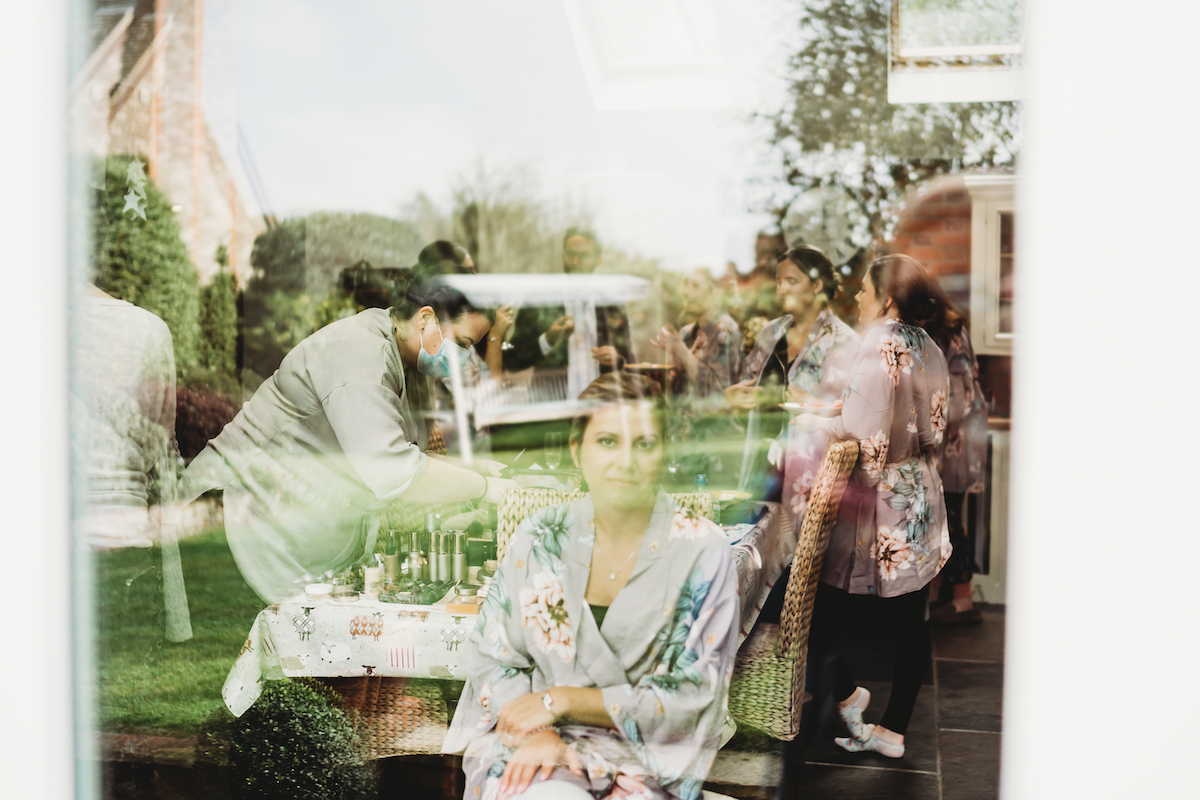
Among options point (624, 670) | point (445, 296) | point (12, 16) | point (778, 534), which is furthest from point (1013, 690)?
point (445, 296)

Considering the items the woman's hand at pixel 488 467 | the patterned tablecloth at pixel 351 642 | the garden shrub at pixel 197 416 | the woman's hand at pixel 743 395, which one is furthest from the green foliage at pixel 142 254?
the woman's hand at pixel 743 395

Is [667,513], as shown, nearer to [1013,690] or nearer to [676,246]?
[1013,690]

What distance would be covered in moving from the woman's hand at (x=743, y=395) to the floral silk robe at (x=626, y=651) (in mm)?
1977

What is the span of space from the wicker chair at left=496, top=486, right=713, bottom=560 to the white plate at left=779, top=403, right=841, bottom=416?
3.58 feet

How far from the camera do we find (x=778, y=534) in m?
2.57

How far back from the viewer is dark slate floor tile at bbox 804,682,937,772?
2662 mm

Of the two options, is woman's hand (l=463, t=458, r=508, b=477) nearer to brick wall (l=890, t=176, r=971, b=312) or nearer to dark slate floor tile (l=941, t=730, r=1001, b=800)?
dark slate floor tile (l=941, t=730, r=1001, b=800)

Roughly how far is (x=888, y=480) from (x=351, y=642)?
1.62m

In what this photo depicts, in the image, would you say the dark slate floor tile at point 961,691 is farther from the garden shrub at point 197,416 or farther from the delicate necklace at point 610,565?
the garden shrub at point 197,416

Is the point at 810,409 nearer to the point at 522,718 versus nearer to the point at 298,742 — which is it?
the point at 522,718

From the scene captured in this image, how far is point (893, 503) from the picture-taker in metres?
2.69

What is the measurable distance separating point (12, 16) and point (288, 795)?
171cm

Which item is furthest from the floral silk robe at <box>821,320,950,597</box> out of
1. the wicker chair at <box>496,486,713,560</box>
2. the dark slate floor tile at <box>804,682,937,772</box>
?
the wicker chair at <box>496,486,713,560</box>

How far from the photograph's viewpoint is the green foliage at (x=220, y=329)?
3436 millimetres
